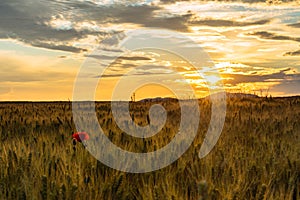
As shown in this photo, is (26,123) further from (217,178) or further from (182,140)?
(217,178)

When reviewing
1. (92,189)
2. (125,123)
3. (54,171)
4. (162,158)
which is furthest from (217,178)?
(125,123)

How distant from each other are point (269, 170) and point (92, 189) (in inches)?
61.4

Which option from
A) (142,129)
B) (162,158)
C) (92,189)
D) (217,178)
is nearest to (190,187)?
(217,178)

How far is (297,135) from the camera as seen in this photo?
5.04m

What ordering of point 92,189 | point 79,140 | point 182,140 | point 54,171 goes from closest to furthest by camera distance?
point 92,189, point 54,171, point 79,140, point 182,140

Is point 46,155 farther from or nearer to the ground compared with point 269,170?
farther from the ground

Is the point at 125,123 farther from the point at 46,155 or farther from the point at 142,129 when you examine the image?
the point at 46,155

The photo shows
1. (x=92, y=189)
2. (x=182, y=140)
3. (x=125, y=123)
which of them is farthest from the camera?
(x=125, y=123)

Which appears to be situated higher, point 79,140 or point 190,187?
point 79,140

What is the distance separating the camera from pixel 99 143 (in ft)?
12.2

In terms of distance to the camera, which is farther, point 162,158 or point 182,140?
point 182,140

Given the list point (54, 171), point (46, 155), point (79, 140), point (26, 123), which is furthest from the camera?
point (26, 123)

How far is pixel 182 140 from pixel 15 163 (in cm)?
165

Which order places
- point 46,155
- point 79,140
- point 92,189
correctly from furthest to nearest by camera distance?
1. point 79,140
2. point 46,155
3. point 92,189
